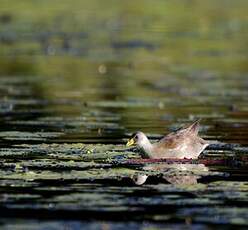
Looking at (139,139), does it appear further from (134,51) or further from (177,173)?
(134,51)

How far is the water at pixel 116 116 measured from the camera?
11.2 meters

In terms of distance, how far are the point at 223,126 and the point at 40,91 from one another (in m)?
5.99

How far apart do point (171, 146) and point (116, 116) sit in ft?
15.6

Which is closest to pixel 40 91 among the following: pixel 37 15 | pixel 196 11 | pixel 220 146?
pixel 220 146

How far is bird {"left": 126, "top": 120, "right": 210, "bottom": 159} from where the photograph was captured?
14.3m

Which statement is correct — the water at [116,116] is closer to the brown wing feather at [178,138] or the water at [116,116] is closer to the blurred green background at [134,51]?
the blurred green background at [134,51]

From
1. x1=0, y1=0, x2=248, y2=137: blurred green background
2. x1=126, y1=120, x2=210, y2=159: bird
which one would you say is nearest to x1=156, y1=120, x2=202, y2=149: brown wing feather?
x1=126, y1=120, x2=210, y2=159: bird

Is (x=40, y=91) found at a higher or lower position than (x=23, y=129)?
higher

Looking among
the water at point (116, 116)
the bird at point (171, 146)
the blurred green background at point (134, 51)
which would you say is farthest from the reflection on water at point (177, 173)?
the blurred green background at point (134, 51)

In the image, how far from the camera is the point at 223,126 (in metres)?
17.8

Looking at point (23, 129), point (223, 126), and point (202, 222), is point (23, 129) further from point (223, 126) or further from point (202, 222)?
point (202, 222)

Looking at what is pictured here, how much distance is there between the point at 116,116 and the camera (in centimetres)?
1908

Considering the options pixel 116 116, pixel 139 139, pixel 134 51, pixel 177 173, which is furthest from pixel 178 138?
pixel 134 51

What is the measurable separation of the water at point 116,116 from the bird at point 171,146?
226 mm
